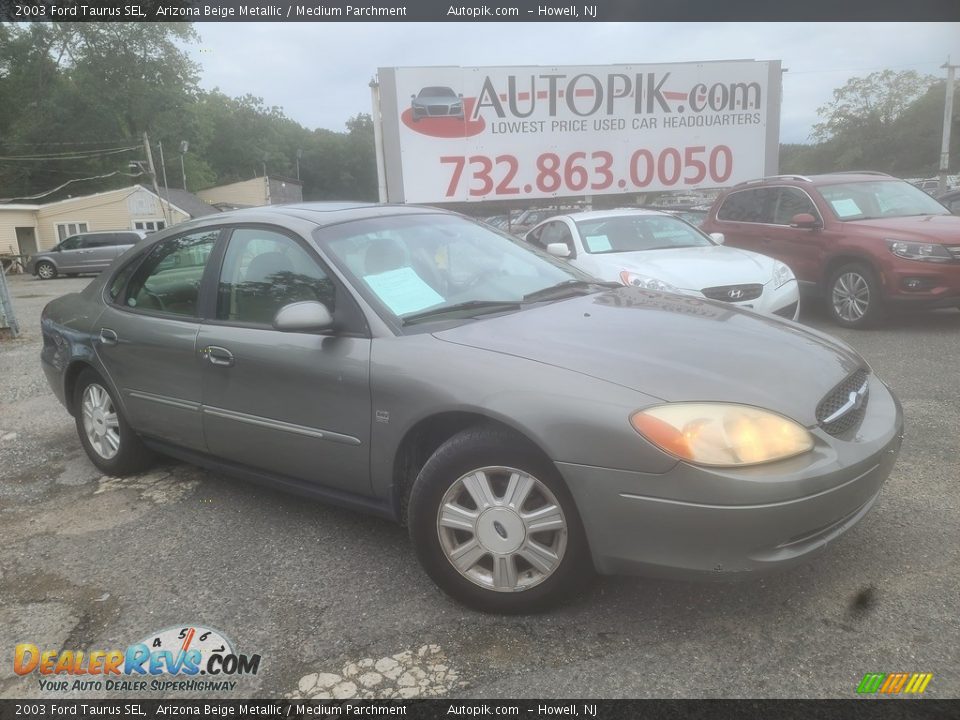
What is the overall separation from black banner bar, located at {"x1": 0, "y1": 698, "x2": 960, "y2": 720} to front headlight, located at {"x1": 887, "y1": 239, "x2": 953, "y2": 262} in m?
5.91

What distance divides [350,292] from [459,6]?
12.6 ft

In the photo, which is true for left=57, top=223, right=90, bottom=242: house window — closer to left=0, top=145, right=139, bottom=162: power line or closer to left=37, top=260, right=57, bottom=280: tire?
left=0, top=145, right=139, bottom=162: power line

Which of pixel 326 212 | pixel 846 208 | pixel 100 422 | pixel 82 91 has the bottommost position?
pixel 100 422

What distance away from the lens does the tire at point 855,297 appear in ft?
23.4

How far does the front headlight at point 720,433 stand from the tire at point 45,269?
28.6 meters

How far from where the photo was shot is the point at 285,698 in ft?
7.02

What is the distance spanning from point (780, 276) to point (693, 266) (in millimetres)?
801

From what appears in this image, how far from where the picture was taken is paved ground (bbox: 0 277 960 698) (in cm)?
215

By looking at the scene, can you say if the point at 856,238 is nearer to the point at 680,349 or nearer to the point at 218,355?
the point at 680,349

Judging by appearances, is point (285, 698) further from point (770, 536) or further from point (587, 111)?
point (587, 111)

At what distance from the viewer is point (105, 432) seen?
4043mm

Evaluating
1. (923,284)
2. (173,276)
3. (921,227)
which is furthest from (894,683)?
(921,227)

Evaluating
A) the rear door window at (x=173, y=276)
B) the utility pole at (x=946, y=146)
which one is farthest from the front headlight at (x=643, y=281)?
the utility pole at (x=946, y=146)

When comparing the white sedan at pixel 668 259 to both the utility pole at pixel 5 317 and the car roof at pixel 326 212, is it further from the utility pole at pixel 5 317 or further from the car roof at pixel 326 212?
the utility pole at pixel 5 317
